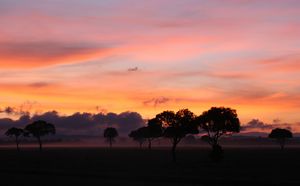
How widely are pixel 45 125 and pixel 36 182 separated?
14782cm

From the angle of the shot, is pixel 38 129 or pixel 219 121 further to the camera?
pixel 38 129

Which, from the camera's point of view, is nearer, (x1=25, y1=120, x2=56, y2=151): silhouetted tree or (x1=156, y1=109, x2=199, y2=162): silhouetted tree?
(x1=156, y1=109, x2=199, y2=162): silhouetted tree

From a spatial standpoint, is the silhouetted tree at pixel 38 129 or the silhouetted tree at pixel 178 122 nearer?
the silhouetted tree at pixel 178 122

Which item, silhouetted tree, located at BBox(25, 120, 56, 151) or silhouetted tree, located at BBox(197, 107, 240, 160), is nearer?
silhouetted tree, located at BBox(197, 107, 240, 160)

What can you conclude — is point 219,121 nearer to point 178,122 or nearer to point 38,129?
point 178,122

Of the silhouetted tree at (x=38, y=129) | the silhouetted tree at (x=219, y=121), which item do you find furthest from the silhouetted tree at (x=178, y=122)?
the silhouetted tree at (x=38, y=129)

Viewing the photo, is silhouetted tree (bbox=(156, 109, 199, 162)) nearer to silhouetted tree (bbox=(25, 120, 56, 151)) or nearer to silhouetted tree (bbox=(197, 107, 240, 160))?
silhouetted tree (bbox=(197, 107, 240, 160))

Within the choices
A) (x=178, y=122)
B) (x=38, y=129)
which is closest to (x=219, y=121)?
(x=178, y=122)

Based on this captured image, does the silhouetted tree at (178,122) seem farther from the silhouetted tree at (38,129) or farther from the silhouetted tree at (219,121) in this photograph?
the silhouetted tree at (38,129)

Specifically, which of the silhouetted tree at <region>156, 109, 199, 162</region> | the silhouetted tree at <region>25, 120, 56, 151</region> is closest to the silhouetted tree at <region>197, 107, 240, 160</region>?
the silhouetted tree at <region>156, 109, 199, 162</region>

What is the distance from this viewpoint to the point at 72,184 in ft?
161

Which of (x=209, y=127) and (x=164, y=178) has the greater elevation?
(x=209, y=127)

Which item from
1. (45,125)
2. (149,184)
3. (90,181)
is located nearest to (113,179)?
(90,181)

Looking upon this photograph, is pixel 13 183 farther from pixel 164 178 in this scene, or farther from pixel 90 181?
pixel 164 178
